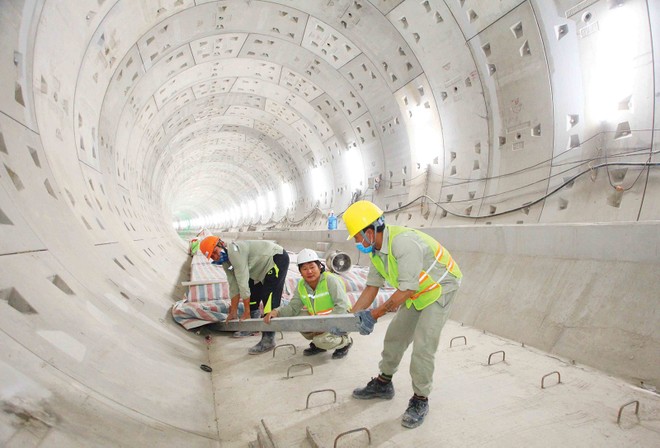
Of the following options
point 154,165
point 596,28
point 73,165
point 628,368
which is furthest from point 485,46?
point 154,165

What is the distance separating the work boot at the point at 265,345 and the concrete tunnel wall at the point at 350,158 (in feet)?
2.22

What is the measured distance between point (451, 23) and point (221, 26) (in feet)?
17.5

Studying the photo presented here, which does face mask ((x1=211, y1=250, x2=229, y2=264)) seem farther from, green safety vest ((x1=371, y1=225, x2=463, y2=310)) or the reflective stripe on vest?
green safety vest ((x1=371, y1=225, x2=463, y2=310))

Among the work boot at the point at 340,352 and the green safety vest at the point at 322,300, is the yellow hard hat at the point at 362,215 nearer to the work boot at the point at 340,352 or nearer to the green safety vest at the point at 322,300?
the green safety vest at the point at 322,300

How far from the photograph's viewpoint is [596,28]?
5.91 m

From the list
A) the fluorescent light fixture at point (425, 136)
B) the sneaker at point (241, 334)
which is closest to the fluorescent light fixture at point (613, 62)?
the fluorescent light fixture at point (425, 136)

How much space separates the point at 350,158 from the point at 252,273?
9.98 meters

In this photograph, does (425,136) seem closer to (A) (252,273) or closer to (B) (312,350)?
(A) (252,273)

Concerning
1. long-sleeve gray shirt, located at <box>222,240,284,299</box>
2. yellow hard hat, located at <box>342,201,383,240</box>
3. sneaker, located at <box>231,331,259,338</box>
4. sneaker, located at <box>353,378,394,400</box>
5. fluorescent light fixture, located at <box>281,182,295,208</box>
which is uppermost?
fluorescent light fixture, located at <box>281,182,295,208</box>

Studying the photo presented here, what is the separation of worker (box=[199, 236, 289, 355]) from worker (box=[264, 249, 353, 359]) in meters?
0.58

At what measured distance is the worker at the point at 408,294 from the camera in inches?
108

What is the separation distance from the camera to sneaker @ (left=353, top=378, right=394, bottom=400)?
3074 millimetres

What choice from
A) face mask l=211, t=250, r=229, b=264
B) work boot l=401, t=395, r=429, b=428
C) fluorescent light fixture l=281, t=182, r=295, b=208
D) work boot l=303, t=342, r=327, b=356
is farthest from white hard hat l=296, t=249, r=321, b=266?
fluorescent light fixture l=281, t=182, r=295, b=208

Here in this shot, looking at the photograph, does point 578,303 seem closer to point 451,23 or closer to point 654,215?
point 654,215
